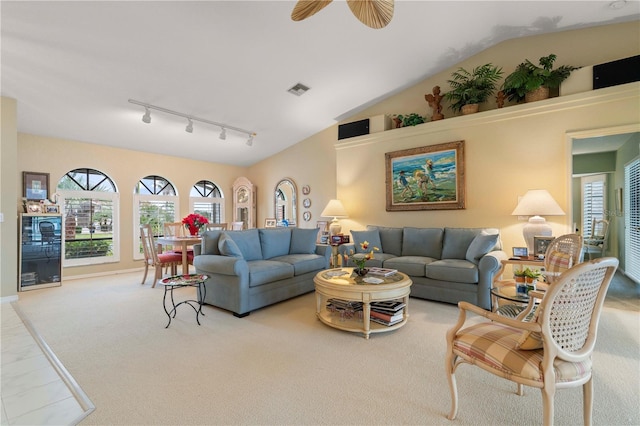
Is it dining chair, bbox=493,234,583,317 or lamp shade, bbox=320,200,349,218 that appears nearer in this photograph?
dining chair, bbox=493,234,583,317

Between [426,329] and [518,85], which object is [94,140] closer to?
[426,329]

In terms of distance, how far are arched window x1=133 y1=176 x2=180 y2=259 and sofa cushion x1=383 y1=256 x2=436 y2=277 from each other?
5.15 meters

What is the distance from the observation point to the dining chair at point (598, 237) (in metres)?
4.95

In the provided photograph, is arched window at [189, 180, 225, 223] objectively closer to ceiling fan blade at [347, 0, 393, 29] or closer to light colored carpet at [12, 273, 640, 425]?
light colored carpet at [12, 273, 640, 425]

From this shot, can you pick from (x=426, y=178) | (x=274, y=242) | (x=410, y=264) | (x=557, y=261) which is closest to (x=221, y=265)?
(x=274, y=242)

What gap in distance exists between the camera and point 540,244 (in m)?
3.56

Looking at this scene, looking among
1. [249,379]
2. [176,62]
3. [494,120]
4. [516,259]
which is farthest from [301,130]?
[249,379]

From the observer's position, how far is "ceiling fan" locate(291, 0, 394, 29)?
2.05m

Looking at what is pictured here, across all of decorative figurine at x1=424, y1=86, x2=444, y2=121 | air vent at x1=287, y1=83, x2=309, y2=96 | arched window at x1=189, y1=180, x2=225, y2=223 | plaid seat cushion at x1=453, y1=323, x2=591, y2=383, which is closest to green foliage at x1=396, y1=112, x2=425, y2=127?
decorative figurine at x1=424, y1=86, x2=444, y2=121

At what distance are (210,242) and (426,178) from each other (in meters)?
3.60

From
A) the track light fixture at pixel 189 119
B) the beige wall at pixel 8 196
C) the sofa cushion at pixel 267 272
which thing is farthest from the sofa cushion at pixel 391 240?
the beige wall at pixel 8 196

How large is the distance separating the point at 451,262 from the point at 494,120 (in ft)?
7.57

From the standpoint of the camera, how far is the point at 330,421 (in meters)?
1.60

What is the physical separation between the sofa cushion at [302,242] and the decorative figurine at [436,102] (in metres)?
2.92
